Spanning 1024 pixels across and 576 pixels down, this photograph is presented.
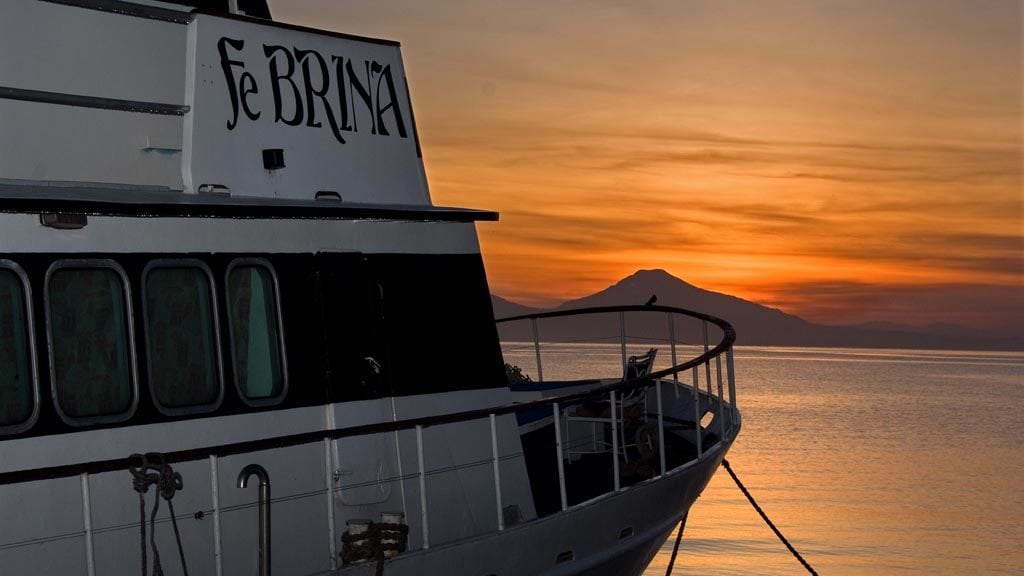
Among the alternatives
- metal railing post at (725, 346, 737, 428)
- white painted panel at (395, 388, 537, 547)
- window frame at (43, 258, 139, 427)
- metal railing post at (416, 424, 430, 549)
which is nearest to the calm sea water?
metal railing post at (725, 346, 737, 428)

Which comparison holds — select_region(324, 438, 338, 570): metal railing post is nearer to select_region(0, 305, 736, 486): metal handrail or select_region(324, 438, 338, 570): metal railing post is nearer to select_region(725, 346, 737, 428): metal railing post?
select_region(0, 305, 736, 486): metal handrail

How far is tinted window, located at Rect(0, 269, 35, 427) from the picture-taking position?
7082mm

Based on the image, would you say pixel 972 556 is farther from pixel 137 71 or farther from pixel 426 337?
pixel 137 71

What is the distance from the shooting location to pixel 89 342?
7.41m

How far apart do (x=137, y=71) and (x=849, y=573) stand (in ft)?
64.3

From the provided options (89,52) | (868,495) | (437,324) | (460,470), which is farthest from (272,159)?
(868,495)

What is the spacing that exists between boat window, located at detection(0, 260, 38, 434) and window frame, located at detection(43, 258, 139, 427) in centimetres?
11

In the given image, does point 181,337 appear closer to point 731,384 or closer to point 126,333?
point 126,333

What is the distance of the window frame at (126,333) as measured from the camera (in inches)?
284

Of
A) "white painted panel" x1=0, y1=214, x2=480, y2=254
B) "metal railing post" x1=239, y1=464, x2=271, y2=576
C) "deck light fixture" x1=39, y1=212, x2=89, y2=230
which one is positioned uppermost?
"deck light fixture" x1=39, y1=212, x2=89, y2=230

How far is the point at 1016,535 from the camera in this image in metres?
29.4

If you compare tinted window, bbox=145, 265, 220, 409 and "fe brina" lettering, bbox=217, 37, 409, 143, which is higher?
"fe brina" lettering, bbox=217, 37, 409, 143

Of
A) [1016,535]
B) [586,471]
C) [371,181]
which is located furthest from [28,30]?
[1016,535]

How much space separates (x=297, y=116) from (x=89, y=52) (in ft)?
4.99
